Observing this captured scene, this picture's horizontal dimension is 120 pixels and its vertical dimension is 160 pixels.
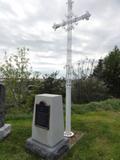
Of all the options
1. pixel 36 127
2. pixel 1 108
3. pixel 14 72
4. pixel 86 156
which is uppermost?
pixel 14 72

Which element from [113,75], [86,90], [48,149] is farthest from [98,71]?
[48,149]

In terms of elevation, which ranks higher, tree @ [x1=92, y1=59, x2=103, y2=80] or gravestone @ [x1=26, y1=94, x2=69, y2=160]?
tree @ [x1=92, y1=59, x2=103, y2=80]

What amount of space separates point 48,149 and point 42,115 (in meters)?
0.68

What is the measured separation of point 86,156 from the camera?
4.07 meters

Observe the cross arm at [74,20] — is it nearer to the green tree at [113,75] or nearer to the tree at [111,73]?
the tree at [111,73]

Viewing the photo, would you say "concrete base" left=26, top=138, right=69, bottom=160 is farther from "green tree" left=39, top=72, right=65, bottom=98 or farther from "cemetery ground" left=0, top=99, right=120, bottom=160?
"green tree" left=39, top=72, right=65, bottom=98

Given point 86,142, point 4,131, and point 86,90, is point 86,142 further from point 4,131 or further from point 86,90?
point 86,90

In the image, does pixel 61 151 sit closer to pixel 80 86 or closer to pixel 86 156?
pixel 86 156

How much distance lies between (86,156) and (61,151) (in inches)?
20.3

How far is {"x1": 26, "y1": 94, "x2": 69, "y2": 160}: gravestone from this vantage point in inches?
156

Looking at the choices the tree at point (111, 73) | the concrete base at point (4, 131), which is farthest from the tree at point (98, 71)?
the concrete base at point (4, 131)

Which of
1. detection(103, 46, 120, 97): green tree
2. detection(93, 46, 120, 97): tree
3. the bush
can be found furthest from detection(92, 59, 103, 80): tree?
the bush

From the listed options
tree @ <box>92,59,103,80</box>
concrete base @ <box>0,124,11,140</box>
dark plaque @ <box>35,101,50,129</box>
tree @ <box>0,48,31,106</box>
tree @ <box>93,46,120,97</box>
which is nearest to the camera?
dark plaque @ <box>35,101,50,129</box>

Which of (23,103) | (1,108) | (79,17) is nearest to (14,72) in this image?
(23,103)
